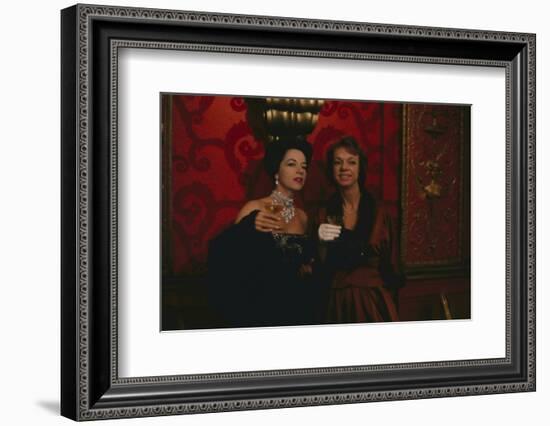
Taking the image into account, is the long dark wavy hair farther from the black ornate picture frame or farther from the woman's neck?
the black ornate picture frame

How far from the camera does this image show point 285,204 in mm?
2637

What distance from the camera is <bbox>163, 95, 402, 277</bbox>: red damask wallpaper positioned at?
8.38ft

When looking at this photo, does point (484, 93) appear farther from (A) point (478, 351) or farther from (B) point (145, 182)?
(B) point (145, 182)

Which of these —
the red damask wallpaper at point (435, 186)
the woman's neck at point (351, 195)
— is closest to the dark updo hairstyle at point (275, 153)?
the woman's neck at point (351, 195)

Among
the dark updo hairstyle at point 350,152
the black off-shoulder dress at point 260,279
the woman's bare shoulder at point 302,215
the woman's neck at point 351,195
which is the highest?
the dark updo hairstyle at point 350,152

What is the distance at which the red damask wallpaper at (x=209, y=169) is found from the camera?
255cm

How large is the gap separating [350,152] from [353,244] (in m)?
0.19

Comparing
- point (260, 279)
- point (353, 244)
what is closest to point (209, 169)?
point (260, 279)

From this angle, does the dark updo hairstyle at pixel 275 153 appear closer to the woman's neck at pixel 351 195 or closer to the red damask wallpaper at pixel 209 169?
the red damask wallpaper at pixel 209 169

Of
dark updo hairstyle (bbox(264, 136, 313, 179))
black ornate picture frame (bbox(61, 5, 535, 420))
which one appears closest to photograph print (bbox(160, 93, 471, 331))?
dark updo hairstyle (bbox(264, 136, 313, 179))

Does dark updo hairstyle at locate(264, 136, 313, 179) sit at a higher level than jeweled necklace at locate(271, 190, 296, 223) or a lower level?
higher

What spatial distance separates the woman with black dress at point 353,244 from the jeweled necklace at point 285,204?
7 cm

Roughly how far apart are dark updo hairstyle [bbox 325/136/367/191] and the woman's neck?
1 centimetres

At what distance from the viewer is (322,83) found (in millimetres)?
2658
